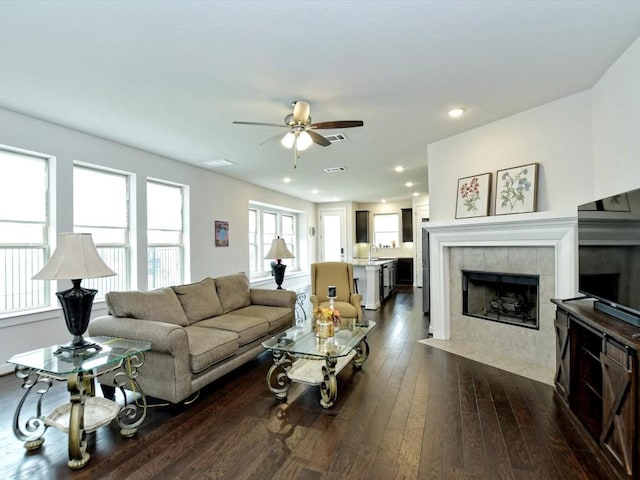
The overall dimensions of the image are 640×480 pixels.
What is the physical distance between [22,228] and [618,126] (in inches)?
228

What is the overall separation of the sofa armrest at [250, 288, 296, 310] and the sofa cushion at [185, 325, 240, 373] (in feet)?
3.93

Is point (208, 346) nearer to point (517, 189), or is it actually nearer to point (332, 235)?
point (517, 189)

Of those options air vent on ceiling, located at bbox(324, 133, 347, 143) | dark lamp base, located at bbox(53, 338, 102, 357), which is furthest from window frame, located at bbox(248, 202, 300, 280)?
dark lamp base, located at bbox(53, 338, 102, 357)

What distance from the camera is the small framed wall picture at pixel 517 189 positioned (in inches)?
136

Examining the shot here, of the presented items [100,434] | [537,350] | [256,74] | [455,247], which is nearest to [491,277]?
[455,247]

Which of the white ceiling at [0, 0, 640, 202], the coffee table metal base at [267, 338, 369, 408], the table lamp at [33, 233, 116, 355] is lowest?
the coffee table metal base at [267, 338, 369, 408]

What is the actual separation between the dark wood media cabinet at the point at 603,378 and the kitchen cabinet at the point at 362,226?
762cm

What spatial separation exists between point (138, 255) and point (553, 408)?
16.5ft

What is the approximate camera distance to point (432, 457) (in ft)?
6.60

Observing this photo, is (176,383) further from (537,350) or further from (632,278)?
(537,350)

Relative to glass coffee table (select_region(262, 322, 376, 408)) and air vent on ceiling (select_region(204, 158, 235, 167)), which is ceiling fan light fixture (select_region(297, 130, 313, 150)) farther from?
air vent on ceiling (select_region(204, 158, 235, 167))

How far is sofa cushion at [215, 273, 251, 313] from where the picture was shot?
4090 mm

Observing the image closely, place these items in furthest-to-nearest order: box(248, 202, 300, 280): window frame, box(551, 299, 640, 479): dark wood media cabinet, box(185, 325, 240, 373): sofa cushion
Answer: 1. box(248, 202, 300, 280): window frame
2. box(185, 325, 240, 373): sofa cushion
3. box(551, 299, 640, 479): dark wood media cabinet

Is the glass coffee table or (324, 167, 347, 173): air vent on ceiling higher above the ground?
(324, 167, 347, 173): air vent on ceiling
